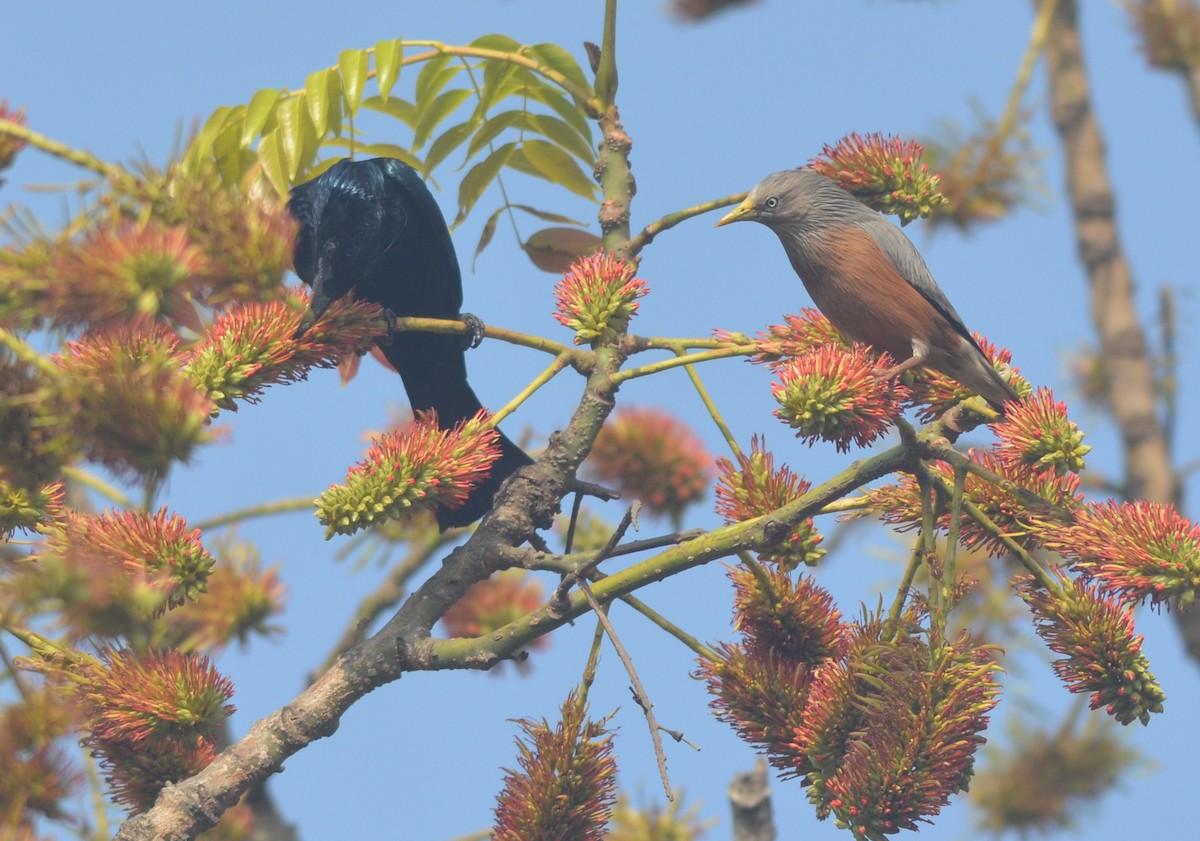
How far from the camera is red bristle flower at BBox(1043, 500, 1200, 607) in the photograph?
2.93 metres

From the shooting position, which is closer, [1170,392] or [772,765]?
[772,765]

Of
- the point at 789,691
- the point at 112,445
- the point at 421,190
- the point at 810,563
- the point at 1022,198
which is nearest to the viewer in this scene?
the point at 112,445

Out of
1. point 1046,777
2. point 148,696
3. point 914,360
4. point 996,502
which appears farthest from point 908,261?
point 1046,777

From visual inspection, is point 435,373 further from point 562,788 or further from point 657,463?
point 562,788

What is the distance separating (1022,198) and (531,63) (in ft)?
12.9

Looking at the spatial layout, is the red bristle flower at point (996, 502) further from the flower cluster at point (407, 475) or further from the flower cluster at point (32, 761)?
the flower cluster at point (32, 761)

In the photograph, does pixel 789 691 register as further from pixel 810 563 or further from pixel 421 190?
pixel 421 190

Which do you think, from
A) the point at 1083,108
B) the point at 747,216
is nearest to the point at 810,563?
the point at 747,216

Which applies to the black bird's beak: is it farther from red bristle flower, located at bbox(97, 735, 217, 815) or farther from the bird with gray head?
the bird with gray head

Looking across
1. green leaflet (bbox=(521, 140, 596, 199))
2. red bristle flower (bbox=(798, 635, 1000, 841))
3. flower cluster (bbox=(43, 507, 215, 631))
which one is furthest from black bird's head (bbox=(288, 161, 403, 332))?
red bristle flower (bbox=(798, 635, 1000, 841))

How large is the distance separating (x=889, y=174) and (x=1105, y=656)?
1434 millimetres

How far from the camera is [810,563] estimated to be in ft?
11.0

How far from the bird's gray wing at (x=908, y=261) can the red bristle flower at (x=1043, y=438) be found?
103 centimetres

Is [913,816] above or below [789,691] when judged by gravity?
below
